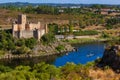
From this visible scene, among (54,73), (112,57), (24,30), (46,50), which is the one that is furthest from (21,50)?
(112,57)

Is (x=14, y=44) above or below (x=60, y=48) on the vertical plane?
above

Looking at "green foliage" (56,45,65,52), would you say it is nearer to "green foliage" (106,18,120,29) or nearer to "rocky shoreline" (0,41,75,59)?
"rocky shoreline" (0,41,75,59)

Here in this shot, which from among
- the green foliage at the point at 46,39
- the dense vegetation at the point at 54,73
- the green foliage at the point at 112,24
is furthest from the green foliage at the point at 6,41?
the green foliage at the point at 112,24

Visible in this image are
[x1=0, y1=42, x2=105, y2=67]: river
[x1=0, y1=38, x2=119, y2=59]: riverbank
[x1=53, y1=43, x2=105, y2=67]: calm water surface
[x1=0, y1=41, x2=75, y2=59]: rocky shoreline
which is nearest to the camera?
[x1=0, y1=42, x2=105, y2=67]: river

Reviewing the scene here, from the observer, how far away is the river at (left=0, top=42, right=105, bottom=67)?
4152 centimetres

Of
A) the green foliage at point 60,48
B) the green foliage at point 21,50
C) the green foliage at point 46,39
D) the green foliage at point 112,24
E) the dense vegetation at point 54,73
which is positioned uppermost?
the dense vegetation at point 54,73

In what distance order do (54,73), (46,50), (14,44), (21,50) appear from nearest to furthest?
(54,73)
(21,50)
(14,44)
(46,50)

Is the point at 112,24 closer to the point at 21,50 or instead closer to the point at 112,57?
the point at 21,50

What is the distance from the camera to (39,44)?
50844 mm

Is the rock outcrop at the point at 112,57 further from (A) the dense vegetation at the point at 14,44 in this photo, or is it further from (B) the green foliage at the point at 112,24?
(B) the green foliage at the point at 112,24

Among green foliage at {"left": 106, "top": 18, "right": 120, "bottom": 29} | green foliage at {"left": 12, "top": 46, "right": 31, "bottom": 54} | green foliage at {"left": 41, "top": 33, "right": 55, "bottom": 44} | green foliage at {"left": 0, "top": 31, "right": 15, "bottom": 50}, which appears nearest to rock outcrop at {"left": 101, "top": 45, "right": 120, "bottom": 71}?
green foliage at {"left": 12, "top": 46, "right": 31, "bottom": 54}

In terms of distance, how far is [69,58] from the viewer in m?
45.3

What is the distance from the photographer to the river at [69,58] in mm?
41519

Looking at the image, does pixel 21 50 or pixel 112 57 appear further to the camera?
pixel 21 50
